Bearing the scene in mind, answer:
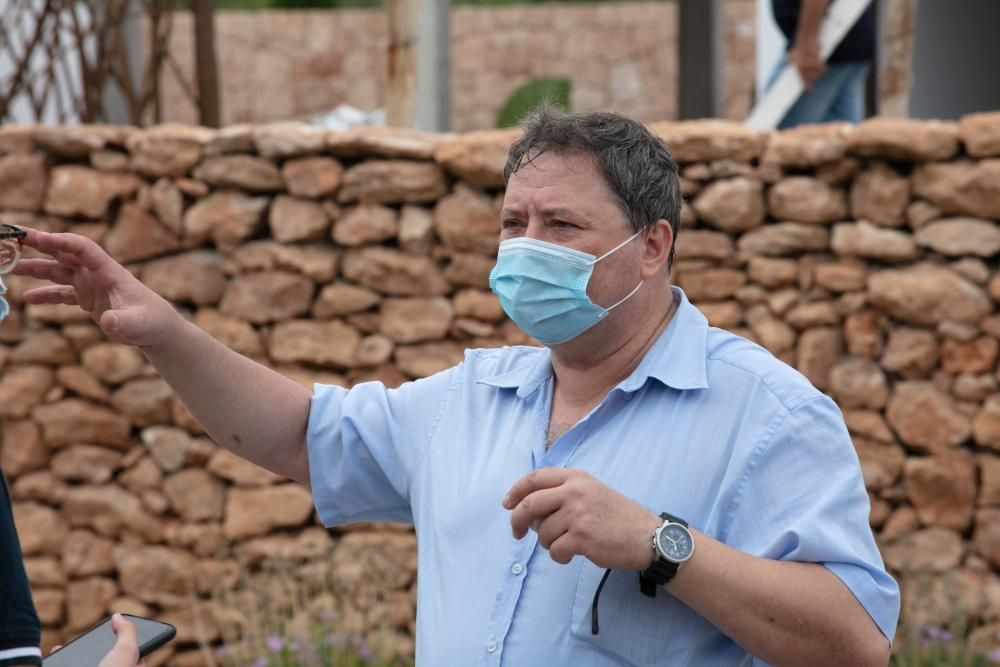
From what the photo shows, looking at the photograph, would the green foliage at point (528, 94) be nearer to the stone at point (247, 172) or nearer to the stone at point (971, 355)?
the stone at point (247, 172)

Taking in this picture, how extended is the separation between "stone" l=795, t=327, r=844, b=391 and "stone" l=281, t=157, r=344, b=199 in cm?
189

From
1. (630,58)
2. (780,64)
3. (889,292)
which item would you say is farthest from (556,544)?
(630,58)

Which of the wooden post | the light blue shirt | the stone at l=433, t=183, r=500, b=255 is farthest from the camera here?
the wooden post

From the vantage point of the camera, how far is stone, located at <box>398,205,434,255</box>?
5008mm

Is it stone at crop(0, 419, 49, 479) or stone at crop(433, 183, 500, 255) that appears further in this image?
stone at crop(0, 419, 49, 479)

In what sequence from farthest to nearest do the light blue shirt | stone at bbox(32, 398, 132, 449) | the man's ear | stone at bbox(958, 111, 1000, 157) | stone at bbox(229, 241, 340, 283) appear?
stone at bbox(32, 398, 132, 449)
stone at bbox(229, 241, 340, 283)
stone at bbox(958, 111, 1000, 157)
the man's ear
the light blue shirt

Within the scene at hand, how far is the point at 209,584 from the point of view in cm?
524

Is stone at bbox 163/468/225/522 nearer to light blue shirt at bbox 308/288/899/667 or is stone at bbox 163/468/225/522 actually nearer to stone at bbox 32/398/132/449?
stone at bbox 32/398/132/449

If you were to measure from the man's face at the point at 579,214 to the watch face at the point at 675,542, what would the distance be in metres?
0.49

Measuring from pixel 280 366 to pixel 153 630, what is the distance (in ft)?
10.7

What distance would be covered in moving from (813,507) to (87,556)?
13.4 feet

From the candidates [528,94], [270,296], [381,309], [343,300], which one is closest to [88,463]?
[270,296]

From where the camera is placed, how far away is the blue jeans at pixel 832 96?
546 centimetres

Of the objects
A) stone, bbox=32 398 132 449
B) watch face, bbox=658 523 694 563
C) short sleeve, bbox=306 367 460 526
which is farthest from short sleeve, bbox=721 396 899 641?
stone, bbox=32 398 132 449
